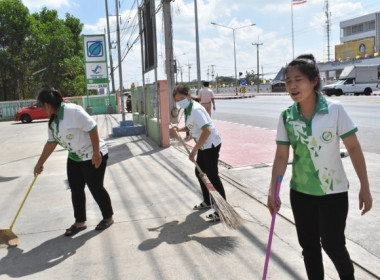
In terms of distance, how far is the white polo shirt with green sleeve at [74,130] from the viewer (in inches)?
164

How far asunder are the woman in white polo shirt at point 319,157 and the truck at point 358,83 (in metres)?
33.4

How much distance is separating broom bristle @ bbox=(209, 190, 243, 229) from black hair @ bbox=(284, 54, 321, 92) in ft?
6.98

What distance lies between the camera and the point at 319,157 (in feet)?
8.15

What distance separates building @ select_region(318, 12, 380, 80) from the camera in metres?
58.1

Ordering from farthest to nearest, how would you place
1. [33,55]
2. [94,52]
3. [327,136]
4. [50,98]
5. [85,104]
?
[33,55] → [85,104] → [94,52] → [50,98] → [327,136]

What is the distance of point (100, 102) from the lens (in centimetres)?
3422

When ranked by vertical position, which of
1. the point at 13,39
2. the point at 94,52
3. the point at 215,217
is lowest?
the point at 215,217

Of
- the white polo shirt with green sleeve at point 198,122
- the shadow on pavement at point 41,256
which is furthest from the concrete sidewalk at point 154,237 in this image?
the white polo shirt with green sleeve at point 198,122

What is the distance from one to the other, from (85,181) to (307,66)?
9.77 feet

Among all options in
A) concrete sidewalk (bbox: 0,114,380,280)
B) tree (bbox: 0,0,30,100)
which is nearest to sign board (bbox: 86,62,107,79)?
concrete sidewalk (bbox: 0,114,380,280)

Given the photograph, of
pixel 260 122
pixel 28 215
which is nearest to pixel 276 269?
pixel 28 215

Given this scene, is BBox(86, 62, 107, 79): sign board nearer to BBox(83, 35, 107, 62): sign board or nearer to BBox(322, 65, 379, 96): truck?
BBox(83, 35, 107, 62): sign board

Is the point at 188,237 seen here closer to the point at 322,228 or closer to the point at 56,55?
the point at 322,228

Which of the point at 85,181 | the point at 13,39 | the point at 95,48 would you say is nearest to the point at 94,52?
the point at 95,48
